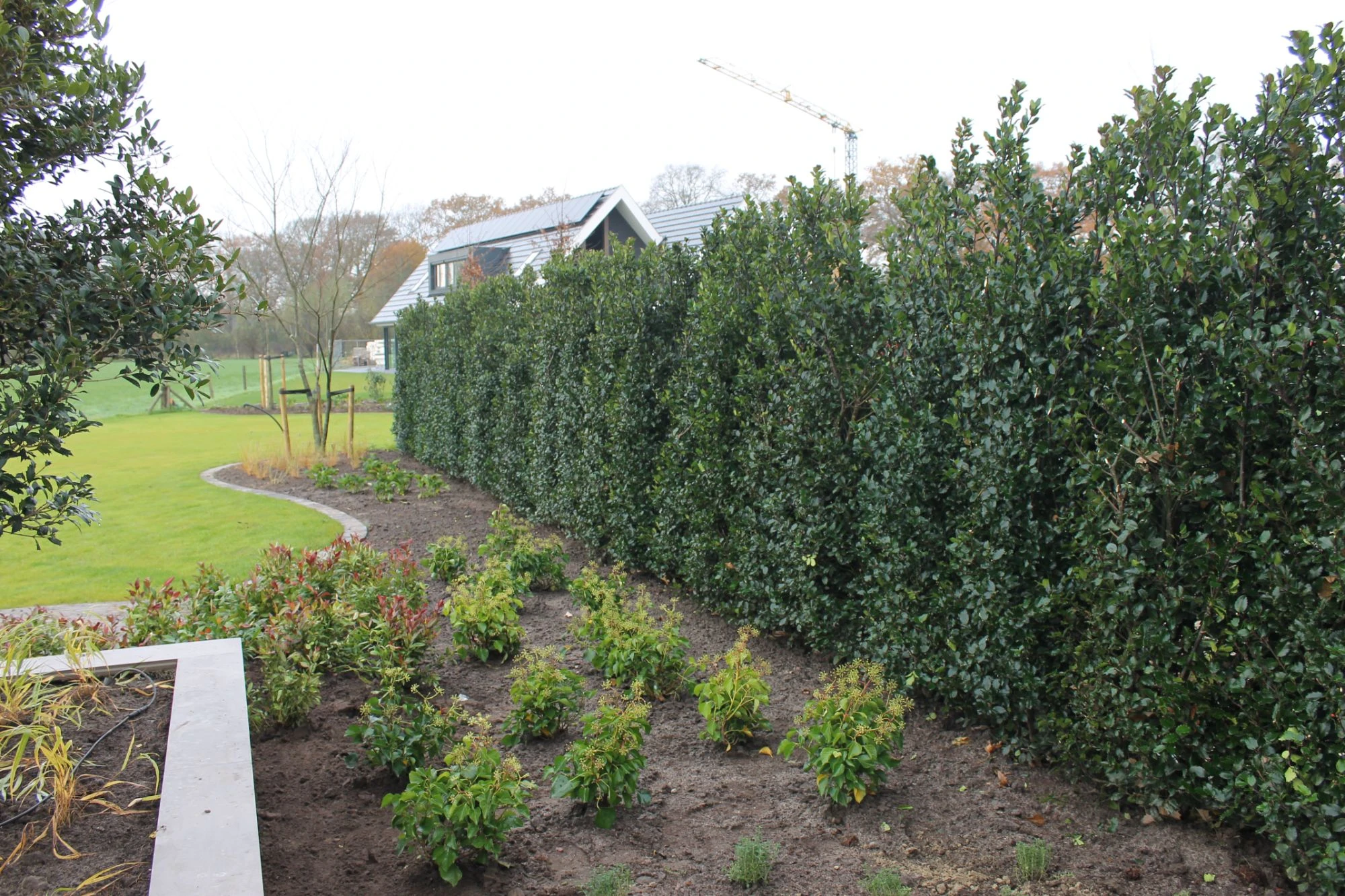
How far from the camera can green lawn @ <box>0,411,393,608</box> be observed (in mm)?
7359

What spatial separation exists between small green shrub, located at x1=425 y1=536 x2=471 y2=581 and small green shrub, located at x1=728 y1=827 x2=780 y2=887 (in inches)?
164

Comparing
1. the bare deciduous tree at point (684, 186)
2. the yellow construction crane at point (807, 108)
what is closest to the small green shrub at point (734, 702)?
the bare deciduous tree at point (684, 186)

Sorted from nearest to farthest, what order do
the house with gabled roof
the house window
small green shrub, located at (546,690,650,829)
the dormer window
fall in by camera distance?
small green shrub, located at (546,690,650,829) → the house with gabled roof → the house window → the dormer window

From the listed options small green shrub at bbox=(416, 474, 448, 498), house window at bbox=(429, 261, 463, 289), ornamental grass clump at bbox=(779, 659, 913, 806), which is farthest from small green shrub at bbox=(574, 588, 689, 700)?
house window at bbox=(429, 261, 463, 289)

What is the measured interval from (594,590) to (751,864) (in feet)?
9.01

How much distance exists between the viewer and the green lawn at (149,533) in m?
7.36

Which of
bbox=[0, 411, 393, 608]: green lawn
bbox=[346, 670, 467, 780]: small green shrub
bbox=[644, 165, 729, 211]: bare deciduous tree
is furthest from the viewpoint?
bbox=[644, 165, 729, 211]: bare deciduous tree

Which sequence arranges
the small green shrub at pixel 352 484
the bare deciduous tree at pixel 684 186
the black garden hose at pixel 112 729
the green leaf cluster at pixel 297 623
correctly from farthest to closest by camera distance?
the bare deciduous tree at pixel 684 186
the small green shrub at pixel 352 484
the green leaf cluster at pixel 297 623
the black garden hose at pixel 112 729

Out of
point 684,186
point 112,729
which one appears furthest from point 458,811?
point 684,186

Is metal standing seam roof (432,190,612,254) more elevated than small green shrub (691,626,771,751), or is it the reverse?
metal standing seam roof (432,190,612,254)

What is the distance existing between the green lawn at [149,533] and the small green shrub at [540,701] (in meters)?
4.19

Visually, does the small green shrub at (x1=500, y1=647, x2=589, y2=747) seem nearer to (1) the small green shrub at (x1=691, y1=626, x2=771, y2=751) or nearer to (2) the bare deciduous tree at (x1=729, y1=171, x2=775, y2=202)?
(1) the small green shrub at (x1=691, y1=626, x2=771, y2=751)

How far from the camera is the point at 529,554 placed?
676cm

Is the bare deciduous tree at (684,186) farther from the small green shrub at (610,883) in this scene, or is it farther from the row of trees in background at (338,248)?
the small green shrub at (610,883)
